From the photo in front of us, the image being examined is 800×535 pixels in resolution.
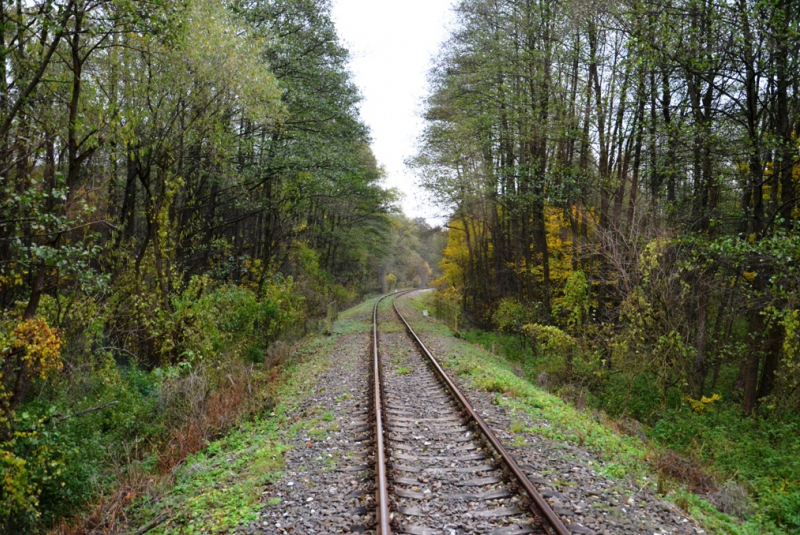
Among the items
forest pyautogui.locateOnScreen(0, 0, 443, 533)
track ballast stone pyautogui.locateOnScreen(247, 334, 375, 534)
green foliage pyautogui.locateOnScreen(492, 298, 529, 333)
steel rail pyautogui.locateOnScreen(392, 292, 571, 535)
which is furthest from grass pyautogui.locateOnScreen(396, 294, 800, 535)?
green foliage pyautogui.locateOnScreen(492, 298, 529, 333)

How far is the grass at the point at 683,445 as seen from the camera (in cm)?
599

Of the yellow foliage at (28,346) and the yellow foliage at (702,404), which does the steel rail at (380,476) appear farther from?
the yellow foliage at (702,404)

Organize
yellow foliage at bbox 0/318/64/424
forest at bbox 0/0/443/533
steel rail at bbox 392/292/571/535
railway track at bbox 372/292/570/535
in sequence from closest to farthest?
steel rail at bbox 392/292/571/535 → railway track at bbox 372/292/570/535 → yellow foliage at bbox 0/318/64/424 → forest at bbox 0/0/443/533

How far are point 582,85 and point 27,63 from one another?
1524 cm

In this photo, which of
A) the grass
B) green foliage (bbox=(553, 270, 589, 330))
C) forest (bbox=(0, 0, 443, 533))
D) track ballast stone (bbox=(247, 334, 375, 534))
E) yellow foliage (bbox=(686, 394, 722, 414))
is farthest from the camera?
green foliage (bbox=(553, 270, 589, 330))

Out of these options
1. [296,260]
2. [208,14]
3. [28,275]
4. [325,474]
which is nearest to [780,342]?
[325,474]

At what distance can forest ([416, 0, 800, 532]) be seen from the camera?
355 inches

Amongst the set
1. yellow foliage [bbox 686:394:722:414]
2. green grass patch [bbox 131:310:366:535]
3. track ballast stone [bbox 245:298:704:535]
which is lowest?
yellow foliage [bbox 686:394:722:414]

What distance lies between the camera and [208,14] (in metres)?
10.3

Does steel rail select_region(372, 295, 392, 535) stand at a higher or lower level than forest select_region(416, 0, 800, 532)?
lower

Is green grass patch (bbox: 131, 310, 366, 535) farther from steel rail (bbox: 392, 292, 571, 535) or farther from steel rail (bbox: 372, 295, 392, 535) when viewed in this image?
steel rail (bbox: 392, 292, 571, 535)

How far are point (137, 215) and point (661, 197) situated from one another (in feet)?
56.5

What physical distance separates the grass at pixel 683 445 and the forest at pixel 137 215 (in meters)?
4.88

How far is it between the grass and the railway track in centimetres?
78
